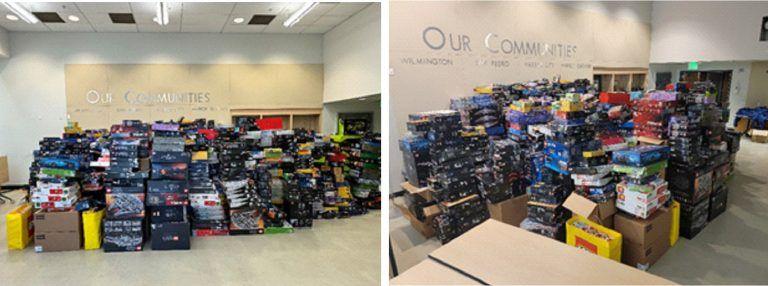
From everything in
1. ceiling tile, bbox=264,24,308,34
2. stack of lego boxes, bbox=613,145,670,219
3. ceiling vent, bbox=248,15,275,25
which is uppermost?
ceiling tile, bbox=264,24,308,34

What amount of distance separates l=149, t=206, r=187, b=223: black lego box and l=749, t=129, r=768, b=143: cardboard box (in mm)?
9335

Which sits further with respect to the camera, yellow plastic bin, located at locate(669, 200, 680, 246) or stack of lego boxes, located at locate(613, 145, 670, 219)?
yellow plastic bin, located at locate(669, 200, 680, 246)

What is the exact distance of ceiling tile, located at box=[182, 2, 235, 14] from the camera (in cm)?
625

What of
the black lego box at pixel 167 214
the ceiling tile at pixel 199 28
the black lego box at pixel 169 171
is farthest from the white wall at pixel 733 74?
the ceiling tile at pixel 199 28

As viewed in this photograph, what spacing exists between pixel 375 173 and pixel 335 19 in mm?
2729

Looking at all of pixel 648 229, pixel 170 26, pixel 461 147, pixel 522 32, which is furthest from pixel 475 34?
pixel 170 26

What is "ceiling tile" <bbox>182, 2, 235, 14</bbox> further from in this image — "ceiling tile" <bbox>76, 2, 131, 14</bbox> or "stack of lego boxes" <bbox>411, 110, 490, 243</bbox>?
"stack of lego boxes" <bbox>411, 110, 490, 243</bbox>

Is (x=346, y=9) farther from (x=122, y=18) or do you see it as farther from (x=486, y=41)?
(x=122, y=18)

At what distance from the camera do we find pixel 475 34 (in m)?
4.73

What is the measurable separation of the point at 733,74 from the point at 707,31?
29.2 inches

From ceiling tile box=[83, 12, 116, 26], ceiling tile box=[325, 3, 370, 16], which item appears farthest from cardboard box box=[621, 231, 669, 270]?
ceiling tile box=[83, 12, 116, 26]

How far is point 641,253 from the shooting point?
330cm

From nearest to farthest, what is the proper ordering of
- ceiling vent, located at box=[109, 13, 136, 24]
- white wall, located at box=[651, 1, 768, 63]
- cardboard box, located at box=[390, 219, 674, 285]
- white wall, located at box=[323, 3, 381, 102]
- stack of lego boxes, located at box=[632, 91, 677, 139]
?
cardboard box, located at box=[390, 219, 674, 285] < stack of lego boxes, located at box=[632, 91, 677, 139] < white wall, located at box=[651, 1, 768, 63] < white wall, located at box=[323, 3, 381, 102] < ceiling vent, located at box=[109, 13, 136, 24]

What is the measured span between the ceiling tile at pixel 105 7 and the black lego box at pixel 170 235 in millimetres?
3428
